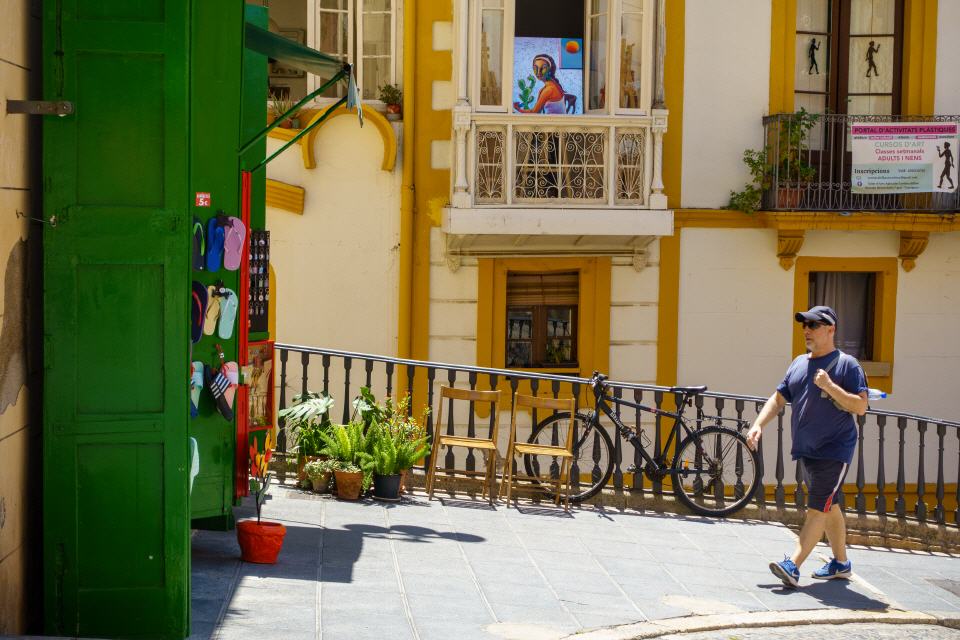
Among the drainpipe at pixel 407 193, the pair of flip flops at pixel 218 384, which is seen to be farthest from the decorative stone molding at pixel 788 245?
the pair of flip flops at pixel 218 384

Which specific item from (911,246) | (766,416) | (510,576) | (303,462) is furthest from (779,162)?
(510,576)

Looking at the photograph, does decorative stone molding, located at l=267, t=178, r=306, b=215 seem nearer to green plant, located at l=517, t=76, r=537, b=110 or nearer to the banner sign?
green plant, located at l=517, t=76, r=537, b=110

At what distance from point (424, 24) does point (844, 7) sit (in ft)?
17.1

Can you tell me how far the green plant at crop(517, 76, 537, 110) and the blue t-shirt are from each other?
7.02 m

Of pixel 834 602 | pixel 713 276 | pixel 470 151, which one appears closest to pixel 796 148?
pixel 713 276

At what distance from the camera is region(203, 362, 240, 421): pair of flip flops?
7.84 metres

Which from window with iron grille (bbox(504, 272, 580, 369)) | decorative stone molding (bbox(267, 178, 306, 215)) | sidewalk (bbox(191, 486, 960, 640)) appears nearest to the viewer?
sidewalk (bbox(191, 486, 960, 640))

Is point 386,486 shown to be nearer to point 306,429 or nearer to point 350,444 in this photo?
point 350,444

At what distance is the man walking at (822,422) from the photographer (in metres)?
8.11

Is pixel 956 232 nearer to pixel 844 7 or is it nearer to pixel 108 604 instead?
pixel 844 7

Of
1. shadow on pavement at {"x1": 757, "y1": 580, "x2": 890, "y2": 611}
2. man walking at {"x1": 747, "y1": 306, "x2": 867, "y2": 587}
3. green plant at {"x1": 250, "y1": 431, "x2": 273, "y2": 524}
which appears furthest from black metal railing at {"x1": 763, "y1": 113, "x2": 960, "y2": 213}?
green plant at {"x1": 250, "y1": 431, "x2": 273, "y2": 524}

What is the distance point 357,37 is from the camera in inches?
603

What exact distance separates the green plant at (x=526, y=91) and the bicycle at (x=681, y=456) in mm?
4629

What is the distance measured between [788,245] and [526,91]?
12.2 feet
